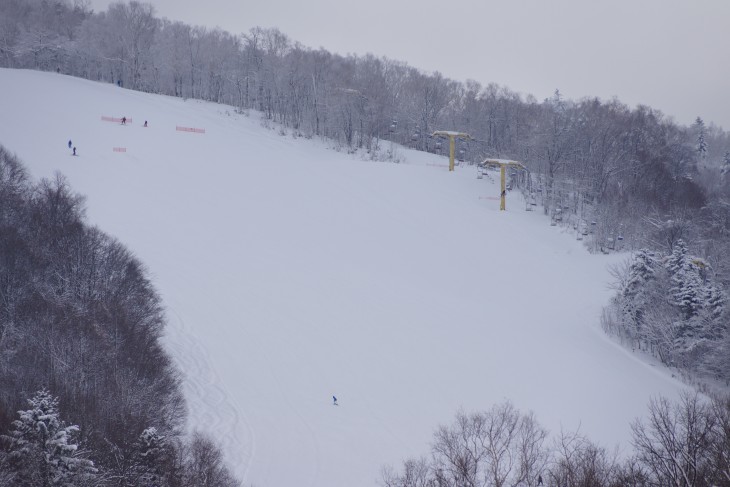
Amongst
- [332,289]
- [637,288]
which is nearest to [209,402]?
[332,289]

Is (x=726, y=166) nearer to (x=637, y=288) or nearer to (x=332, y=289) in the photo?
(x=637, y=288)

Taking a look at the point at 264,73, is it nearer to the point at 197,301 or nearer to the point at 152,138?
the point at 152,138

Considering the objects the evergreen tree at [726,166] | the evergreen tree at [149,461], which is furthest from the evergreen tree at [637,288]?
the evergreen tree at [726,166]

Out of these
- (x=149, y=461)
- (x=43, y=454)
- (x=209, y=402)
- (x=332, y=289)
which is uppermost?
(x=43, y=454)

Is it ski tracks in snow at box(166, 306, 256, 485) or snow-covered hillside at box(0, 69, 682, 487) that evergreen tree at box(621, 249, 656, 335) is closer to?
snow-covered hillside at box(0, 69, 682, 487)

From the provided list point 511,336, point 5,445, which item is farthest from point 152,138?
point 5,445

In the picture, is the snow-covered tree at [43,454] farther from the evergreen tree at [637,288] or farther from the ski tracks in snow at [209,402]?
the evergreen tree at [637,288]

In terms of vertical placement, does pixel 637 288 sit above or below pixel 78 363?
above
